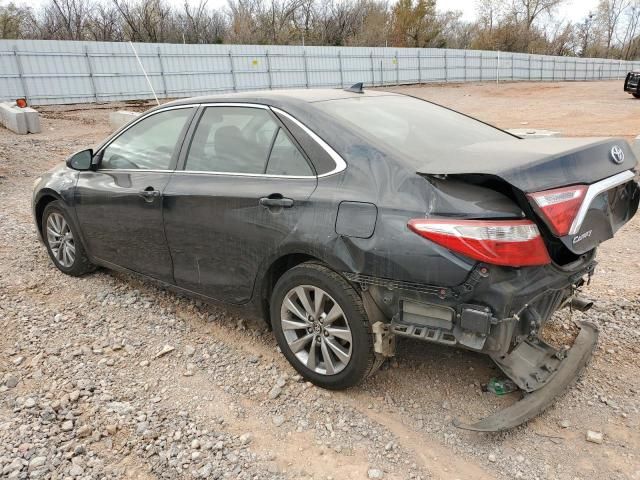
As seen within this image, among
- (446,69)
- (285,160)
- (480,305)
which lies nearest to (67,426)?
(285,160)

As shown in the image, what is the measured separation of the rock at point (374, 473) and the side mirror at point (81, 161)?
3121 mm

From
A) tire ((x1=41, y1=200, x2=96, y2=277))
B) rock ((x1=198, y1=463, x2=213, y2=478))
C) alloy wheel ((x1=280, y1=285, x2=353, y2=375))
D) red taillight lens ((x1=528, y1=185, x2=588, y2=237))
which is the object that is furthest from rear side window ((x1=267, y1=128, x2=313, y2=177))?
tire ((x1=41, y1=200, x2=96, y2=277))

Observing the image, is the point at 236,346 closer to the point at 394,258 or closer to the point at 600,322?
the point at 394,258

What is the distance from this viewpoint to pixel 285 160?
300cm

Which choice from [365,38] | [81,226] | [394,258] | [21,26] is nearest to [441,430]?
[394,258]

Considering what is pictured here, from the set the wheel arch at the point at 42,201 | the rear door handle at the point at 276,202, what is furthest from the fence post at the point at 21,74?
the rear door handle at the point at 276,202

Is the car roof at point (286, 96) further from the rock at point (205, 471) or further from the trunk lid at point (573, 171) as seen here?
the rock at point (205, 471)

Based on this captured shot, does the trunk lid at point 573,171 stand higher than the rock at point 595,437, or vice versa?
the trunk lid at point 573,171

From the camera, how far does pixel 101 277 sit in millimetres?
4668

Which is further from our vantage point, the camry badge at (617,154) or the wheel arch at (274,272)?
the wheel arch at (274,272)

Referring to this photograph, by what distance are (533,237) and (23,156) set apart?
1136 centimetres

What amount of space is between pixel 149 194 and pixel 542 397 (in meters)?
2.69

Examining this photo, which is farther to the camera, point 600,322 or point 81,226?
point 81,226

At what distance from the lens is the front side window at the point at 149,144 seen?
12.0ft
